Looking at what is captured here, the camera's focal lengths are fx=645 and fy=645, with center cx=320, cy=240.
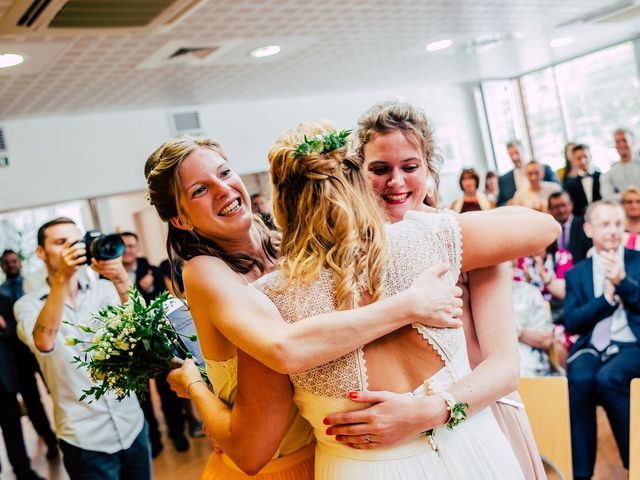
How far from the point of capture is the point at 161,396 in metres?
5.24

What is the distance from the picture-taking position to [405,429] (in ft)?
4.24

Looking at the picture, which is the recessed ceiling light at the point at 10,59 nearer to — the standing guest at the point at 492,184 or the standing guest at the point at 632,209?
the standing guest at the point at 632,209

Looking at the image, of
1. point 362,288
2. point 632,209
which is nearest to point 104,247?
point 362,288

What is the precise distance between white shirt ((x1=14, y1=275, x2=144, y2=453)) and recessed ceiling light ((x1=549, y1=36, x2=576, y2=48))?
6.71m

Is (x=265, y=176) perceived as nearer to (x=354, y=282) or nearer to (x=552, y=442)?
(x=552, y=442)

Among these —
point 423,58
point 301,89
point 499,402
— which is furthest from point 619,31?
point 499,402

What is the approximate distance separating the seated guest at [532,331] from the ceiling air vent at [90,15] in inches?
103

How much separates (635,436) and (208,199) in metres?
1.50

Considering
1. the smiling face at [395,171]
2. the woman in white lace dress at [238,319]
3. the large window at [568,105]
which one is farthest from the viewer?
the large window at [568,105]

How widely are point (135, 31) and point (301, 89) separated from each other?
4.06 metres

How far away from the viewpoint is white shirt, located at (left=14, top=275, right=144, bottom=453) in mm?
2795

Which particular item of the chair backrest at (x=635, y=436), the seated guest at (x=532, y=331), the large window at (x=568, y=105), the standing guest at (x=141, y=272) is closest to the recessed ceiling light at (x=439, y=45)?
the seated guest at (x=532, y=331)

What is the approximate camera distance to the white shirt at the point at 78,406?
9.17ft

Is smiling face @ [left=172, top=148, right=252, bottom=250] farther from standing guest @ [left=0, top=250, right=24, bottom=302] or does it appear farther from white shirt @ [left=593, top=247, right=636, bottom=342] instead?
standing guest @ [left=0, top=250, right=24, bottom=302]
